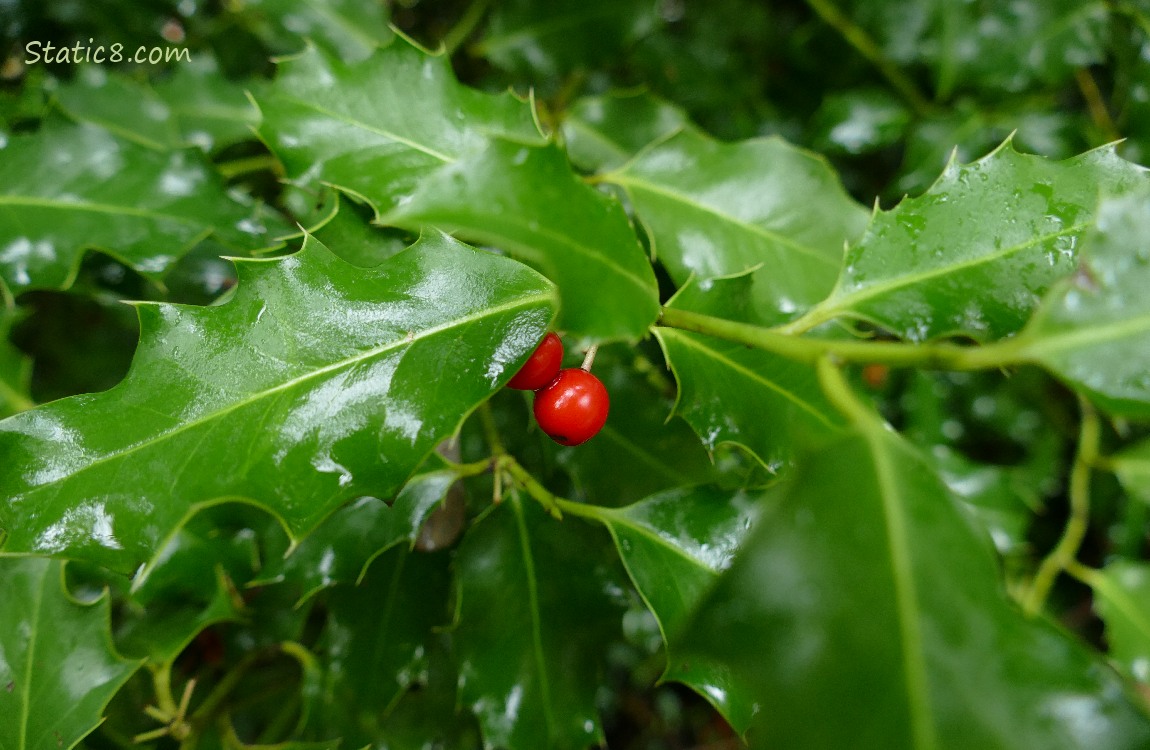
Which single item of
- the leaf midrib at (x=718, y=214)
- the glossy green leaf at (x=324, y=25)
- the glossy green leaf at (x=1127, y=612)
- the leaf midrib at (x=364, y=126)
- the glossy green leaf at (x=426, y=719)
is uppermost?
the leaf midrib at (x=364, y=126)

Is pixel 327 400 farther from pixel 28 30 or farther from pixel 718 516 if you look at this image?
pixel 28 30

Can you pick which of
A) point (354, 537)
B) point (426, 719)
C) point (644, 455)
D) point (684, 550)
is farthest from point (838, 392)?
point (426, 719)

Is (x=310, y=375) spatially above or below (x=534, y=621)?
above

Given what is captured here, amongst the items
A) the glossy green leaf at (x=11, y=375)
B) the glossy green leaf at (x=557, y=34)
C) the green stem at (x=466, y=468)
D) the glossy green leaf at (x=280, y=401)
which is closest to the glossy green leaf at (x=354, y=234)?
the glossy green leaf at (x=280, y=401)

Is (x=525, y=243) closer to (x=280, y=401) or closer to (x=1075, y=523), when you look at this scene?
(x=280, y=401)

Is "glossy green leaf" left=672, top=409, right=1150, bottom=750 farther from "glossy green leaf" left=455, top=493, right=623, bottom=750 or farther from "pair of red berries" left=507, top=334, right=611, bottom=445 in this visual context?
"glossy green leaf" left=455, top=493, right=623, bottom=750
